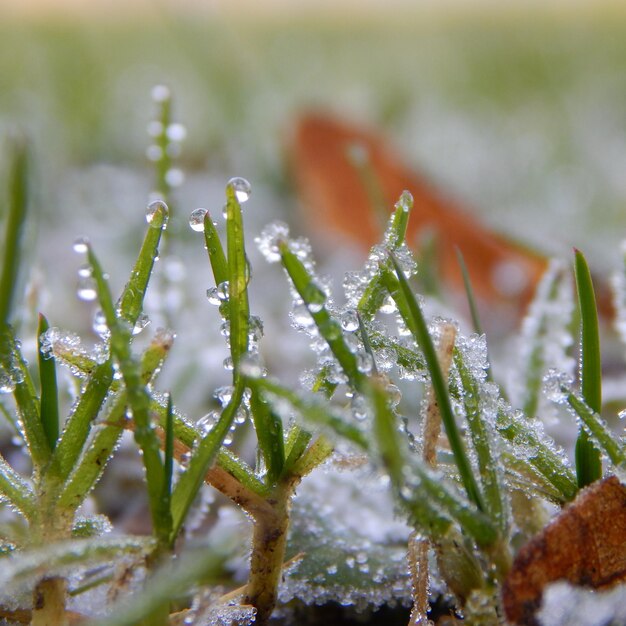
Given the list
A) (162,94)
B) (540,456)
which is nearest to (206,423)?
(540,456)

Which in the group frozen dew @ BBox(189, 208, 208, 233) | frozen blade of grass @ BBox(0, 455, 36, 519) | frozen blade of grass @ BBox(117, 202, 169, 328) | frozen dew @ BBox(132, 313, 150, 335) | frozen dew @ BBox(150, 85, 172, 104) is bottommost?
frozen blade of grass @ BBox(0, 455, 36, 519)

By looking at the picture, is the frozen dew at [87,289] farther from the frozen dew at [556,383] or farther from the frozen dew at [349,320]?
the frozen dew at [556,383]

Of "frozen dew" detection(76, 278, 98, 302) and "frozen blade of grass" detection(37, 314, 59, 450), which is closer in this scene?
"frozen blade of grass" detection(37, 314, 59, 450)

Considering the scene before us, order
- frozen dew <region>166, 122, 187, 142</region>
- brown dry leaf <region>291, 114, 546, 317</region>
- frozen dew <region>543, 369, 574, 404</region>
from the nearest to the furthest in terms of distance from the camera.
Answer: frozen dew <region>543, 369, 574, 404</region> < frozen dew <region>166, 122, 187, 142</region> < brown dry leaf <region>291, 114, 546, 317</region>

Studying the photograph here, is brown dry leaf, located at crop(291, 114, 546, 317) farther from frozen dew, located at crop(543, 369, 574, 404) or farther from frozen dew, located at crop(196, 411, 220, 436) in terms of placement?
frozen dew, located at crop(196, 411, 220, 436)

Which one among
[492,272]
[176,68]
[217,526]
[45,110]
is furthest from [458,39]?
[217,526]

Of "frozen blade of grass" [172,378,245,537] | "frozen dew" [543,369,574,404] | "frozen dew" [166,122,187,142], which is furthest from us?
"frozen dew" [166,122,187,142]

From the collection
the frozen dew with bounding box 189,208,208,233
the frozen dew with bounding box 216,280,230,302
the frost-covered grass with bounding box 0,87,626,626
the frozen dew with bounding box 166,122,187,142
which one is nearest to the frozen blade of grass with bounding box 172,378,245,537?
the frost-covered grass with bounding box 0,87,626,626
